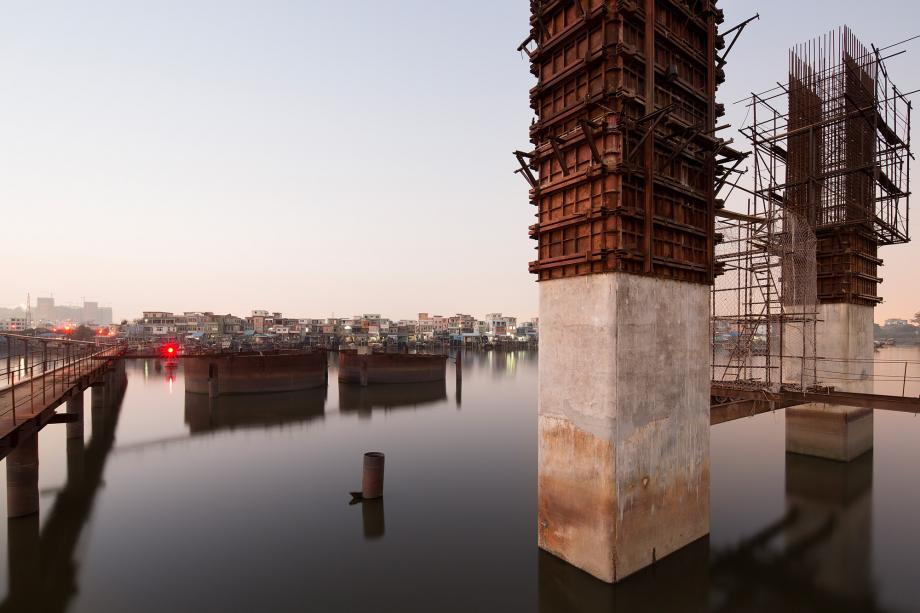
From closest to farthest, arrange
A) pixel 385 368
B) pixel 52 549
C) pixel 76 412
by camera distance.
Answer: pixel 52 549 → pixel 76 412 → pixel 385 368

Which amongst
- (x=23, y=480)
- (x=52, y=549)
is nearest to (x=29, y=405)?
(x=23, y=480)

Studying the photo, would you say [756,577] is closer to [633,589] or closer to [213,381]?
[633,589]

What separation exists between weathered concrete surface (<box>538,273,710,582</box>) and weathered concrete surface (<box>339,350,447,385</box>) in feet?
155

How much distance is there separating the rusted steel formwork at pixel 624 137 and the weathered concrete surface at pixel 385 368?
1882 inches

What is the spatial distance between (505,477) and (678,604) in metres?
12.8

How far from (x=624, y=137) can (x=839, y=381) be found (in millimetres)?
19779

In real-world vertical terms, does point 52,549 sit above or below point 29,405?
below

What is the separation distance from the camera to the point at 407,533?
17125mm

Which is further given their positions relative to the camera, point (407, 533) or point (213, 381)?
point (213, 381)

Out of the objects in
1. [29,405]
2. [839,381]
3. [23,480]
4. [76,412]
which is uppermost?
[839,381]

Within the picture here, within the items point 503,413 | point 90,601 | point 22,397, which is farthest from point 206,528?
point 503,413

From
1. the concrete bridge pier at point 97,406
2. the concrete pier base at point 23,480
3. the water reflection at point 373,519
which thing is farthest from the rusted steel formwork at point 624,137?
the concrete bridge pier at point 97,406

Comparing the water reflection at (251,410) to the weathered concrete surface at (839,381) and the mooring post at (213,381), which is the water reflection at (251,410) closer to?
the mooring post at (213,381)

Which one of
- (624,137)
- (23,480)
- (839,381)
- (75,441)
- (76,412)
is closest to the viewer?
(624,137)
